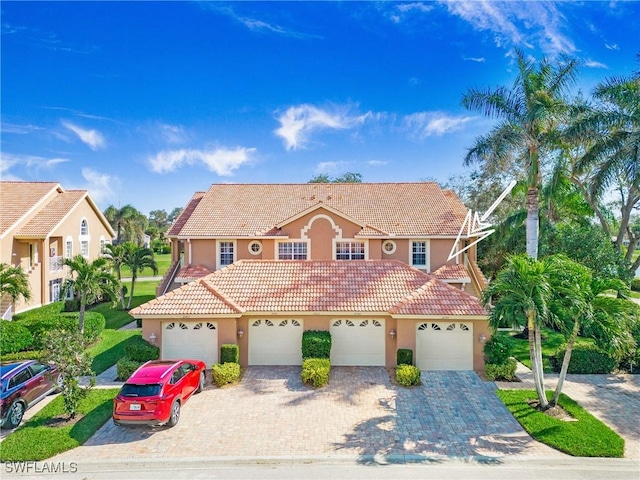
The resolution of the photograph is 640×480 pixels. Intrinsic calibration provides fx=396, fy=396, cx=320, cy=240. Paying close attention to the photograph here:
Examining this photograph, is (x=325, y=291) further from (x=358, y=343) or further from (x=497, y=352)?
(x=497, y=352)

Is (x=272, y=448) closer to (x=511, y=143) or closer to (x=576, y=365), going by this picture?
(x=576, y=365)

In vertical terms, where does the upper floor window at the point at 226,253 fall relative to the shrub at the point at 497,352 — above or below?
above

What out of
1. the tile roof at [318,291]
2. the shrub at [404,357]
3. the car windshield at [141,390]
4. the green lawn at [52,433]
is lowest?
the green lawn at [52,433]

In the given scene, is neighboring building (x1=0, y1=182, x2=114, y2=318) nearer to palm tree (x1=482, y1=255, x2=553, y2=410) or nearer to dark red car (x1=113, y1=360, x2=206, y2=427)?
dark red car (x1=113, y1=360, x2=206, y2=427)

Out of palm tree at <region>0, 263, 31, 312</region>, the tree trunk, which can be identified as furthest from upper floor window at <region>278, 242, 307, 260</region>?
the tree trunk

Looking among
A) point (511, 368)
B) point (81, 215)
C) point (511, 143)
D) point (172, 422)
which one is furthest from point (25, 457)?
point (81, 215)

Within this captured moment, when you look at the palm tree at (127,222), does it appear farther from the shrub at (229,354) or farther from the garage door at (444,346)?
the garage door at (444,346)

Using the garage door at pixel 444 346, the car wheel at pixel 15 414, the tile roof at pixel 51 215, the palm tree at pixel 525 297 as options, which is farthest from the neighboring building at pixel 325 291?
the tile roof at pixel 51 215
